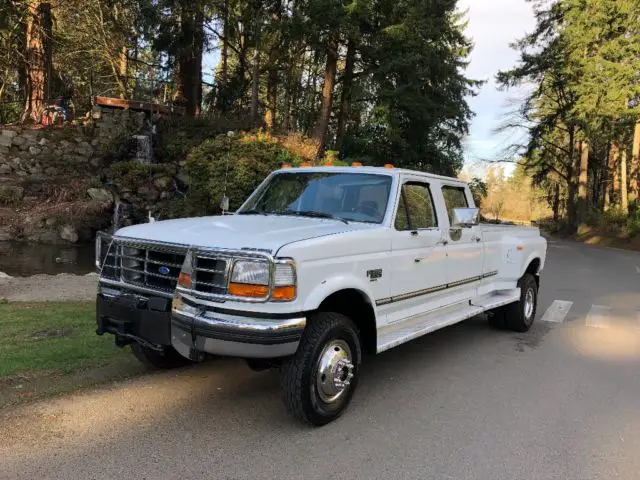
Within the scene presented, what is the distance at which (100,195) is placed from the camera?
1914 cm

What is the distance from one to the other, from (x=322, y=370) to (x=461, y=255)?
271cm

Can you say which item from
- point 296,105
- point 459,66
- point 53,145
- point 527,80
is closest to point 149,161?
point 53,145

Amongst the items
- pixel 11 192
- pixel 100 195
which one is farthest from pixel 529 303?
pixel 11 192

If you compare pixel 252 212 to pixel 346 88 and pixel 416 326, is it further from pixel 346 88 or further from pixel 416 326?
pixel 346 88

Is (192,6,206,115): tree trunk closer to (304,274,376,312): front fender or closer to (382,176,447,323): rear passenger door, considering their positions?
(382,176,447,323): rear passenger door

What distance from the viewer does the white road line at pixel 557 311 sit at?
A: 8984 mm

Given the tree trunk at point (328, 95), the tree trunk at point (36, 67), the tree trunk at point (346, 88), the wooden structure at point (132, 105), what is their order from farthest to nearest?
1. the tree trunk at point (346, 88)
2. the tree trunk at point (328, 95)
3. the tree trunk at point (36, 67)
4. the wooden structure at point (132, 105)

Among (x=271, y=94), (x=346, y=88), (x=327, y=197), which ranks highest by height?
(x=271, y=94)

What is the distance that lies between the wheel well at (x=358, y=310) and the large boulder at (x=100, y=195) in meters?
16.3

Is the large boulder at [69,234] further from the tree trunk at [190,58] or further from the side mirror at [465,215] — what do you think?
the side mirror at [465,215]

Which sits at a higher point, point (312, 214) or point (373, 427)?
point (312, 214)

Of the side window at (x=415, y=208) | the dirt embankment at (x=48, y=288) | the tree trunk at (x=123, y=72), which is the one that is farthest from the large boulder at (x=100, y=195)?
the side window at (x=415, y=208)

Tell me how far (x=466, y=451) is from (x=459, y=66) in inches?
1295

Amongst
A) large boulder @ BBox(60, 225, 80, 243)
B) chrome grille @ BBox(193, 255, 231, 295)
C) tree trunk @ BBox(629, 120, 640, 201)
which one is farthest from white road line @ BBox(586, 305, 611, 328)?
tree trunk @ BBox(629, 120, 640, 201)
